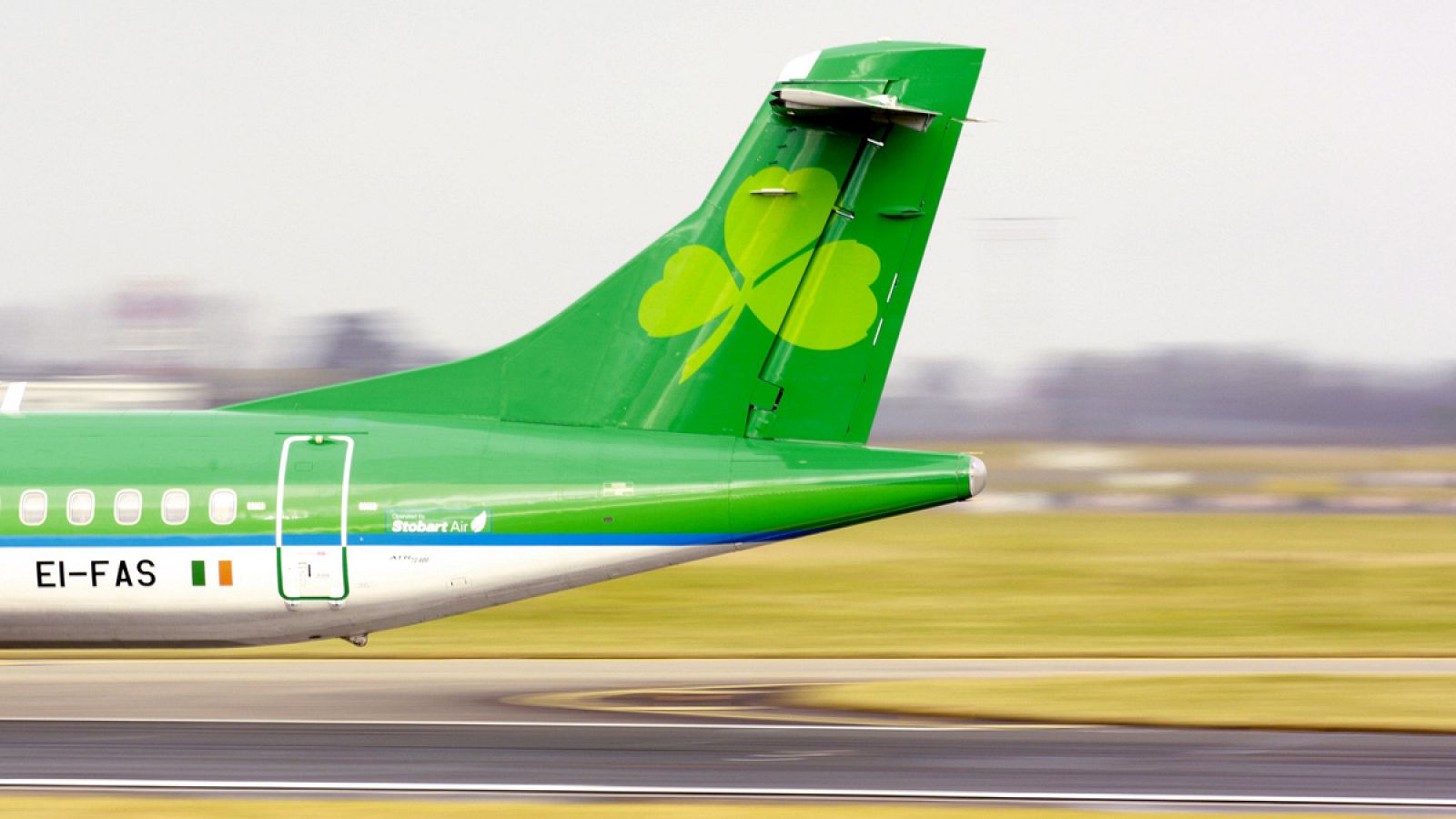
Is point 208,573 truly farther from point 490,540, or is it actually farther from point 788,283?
point 788,283

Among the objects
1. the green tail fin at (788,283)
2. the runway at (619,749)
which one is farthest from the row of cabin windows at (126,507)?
the green tail fin at (788,283)

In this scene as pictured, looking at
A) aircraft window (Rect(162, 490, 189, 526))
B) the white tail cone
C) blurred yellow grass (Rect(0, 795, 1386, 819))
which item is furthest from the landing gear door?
the white tail cone

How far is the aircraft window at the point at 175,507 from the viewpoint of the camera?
17.7m

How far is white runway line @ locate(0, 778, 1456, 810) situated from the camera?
1401 centimetres

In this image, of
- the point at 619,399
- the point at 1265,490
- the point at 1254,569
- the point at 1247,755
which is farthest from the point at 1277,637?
the point at 1265,490

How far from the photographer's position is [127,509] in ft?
58.2

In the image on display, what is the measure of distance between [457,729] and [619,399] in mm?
3837

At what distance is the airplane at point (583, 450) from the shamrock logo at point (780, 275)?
0.9 inches

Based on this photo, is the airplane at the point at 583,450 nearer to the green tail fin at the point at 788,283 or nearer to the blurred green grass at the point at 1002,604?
the green tail fin at the point at 788,283

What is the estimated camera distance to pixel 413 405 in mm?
18578

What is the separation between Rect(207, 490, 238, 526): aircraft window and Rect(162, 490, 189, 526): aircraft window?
0.86ft

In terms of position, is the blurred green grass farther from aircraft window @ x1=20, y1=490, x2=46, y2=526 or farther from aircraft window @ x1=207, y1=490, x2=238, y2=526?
aircraft window @ x1=207, y1=490, x2=238, y2=526

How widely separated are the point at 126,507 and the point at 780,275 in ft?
23.5

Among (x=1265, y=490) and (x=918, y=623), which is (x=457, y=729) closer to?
(x=918, y=623)
